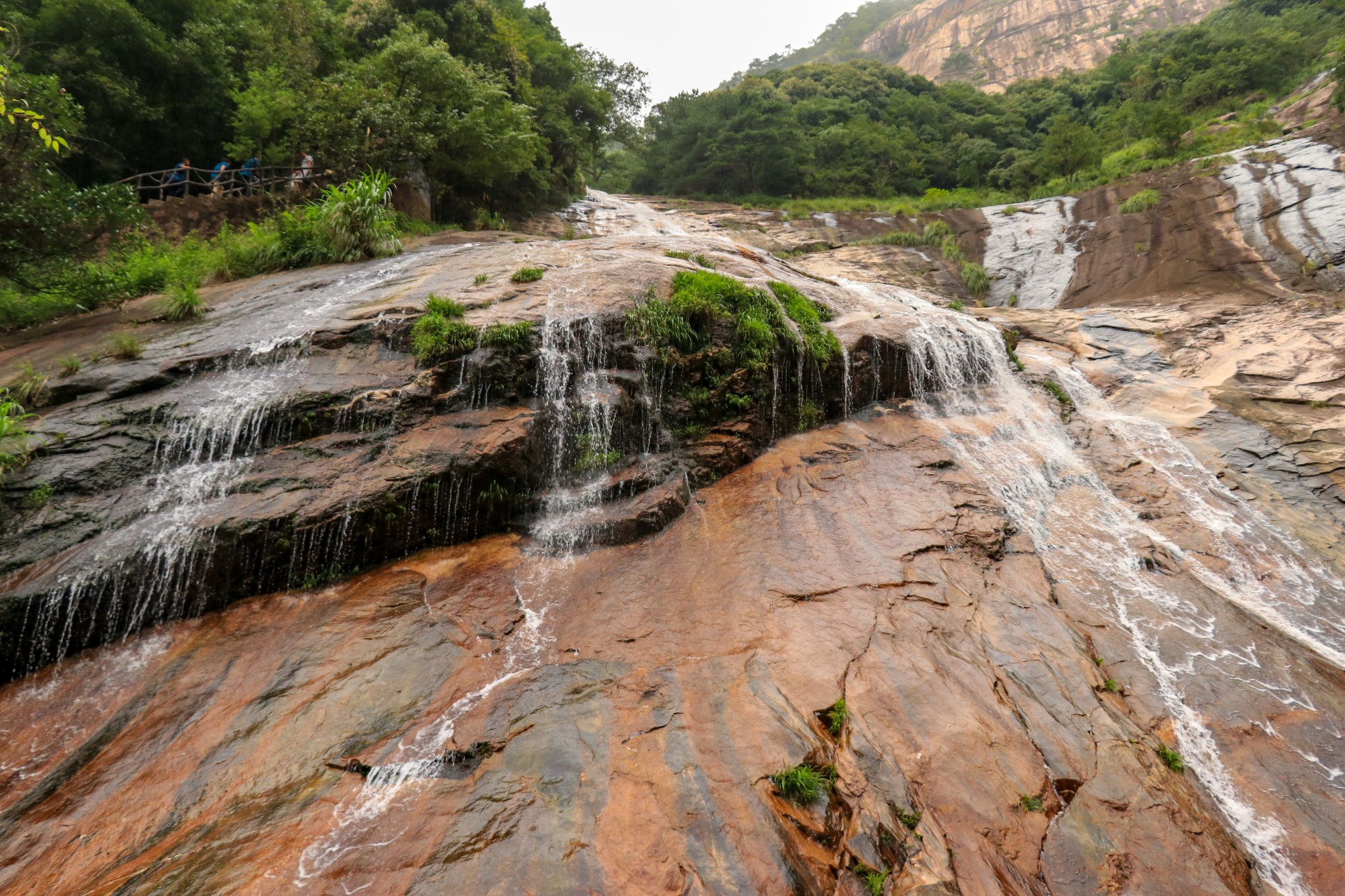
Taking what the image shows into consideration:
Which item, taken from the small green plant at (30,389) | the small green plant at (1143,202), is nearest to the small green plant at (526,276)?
the small green plant at (30,389)

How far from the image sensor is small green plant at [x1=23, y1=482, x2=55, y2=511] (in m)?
5.79

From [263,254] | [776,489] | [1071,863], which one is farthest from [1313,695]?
[263,254]

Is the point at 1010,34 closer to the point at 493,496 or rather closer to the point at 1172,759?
the point at 1172,759

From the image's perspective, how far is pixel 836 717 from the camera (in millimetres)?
4629

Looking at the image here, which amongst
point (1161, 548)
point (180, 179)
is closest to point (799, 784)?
point (1161, 548)

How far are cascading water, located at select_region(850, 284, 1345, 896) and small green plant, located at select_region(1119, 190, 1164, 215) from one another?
11.4 m

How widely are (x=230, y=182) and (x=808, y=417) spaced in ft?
52.7

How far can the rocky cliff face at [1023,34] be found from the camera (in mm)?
57781

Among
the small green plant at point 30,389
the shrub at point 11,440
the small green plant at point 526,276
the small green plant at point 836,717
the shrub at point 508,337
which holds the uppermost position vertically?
the small green plant at point 526,276

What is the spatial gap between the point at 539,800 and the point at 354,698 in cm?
215

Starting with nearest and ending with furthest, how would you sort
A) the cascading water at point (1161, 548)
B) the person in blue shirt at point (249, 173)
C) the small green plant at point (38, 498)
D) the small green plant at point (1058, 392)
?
1. the cascading water at point (1161, 548)
2. the small green plant at point (38, 498)
3. the small green plant at point (1058, 392)
4. the person in blue shirt at point (249, 173)

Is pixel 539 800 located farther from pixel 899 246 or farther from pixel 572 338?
pixel 899 246

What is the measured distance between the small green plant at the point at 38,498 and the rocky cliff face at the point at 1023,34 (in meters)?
77.7

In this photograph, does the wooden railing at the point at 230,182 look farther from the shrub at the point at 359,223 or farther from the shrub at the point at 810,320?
the shrub at the point at 810,320
